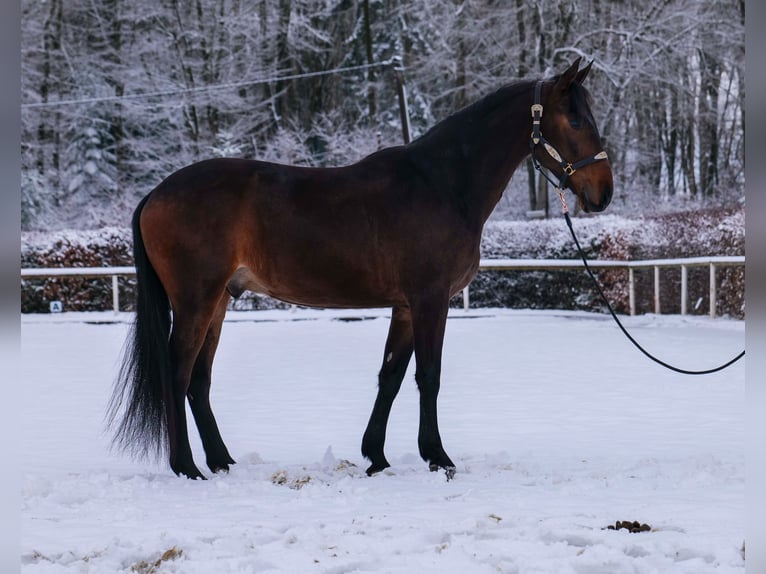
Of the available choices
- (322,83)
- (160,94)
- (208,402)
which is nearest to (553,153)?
(208,402)

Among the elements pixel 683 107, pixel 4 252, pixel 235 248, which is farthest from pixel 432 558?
pixel 683 107

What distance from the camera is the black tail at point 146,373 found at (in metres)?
4.39

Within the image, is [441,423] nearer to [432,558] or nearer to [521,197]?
[432,558]

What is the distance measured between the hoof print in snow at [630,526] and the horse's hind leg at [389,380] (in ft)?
5.01

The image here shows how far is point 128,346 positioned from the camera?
4539 mm

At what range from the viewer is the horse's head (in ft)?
14.5

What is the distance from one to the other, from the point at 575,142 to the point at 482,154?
1.61 feet

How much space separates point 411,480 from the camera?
13.9 ft

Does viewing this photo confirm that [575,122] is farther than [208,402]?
No

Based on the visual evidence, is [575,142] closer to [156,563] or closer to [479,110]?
[479,110]

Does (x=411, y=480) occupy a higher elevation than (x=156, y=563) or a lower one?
lower

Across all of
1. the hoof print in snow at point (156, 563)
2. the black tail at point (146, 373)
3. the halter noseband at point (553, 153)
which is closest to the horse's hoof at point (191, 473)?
the black tail at point (146, 373)

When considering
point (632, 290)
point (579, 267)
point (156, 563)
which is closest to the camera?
point (156, 563)

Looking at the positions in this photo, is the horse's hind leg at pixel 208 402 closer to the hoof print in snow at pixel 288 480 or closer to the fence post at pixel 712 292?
the hoof print in snow at pixel 288 480
